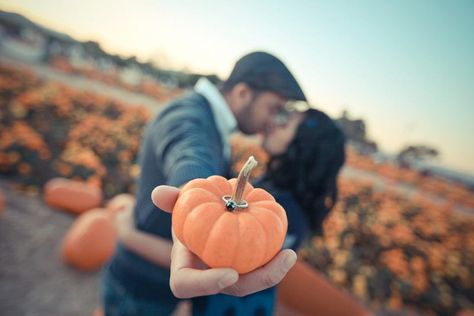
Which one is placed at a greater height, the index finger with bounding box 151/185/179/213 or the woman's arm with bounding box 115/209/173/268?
the index finger with bounding box 151/185/179/213

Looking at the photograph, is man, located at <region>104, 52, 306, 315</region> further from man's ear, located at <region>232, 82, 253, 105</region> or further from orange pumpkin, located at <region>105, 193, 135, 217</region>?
orange pumpkin, located at <region>105, 193, 135, 217</region>

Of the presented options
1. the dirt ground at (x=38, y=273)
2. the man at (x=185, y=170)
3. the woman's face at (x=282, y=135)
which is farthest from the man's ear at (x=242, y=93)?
the dirt ground at (x=38, y=273)

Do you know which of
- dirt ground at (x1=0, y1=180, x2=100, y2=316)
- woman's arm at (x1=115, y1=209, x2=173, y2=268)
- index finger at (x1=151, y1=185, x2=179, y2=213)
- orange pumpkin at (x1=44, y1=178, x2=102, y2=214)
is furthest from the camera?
orange pumpkin at (x1=44, y1=178, x2=102, y2=214)

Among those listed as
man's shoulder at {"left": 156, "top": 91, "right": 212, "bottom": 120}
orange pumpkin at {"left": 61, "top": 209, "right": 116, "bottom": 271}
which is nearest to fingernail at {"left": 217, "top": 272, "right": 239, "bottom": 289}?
man's shoulder at {"left": 156, "top": 91, "right": 212, "bottom": 120}

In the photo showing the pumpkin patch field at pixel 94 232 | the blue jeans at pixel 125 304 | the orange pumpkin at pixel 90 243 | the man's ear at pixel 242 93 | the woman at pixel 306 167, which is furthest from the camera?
the orange pumpkin at pixel 90 243

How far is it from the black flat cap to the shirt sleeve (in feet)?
2.01

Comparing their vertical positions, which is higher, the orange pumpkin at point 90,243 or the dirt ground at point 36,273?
the orange pumpkin at point 90,243

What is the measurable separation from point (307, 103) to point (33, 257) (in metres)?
3.40

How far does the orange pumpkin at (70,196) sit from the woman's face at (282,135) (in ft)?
10.4

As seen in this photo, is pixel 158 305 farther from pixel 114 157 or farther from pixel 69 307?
pixel 114 157

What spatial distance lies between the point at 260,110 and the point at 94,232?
2629 mm

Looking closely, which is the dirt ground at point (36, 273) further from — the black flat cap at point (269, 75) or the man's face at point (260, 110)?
the black flat cap at point (269, 75)

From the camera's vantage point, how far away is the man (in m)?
0.81

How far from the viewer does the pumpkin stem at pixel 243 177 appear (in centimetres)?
74
